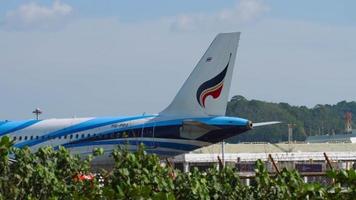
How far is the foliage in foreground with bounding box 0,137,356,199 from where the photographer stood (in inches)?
672

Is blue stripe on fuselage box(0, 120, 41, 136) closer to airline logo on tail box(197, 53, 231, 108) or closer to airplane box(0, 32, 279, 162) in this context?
airplane box(0, 32, 279, 162)

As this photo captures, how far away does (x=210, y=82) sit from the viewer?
45.2 metres

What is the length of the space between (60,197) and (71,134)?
1172 inches

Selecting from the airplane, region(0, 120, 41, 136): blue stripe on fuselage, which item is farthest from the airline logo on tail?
region(0, 120, 41, 136): blue stripe on fuselage

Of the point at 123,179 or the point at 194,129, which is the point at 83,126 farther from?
the point at 123,179

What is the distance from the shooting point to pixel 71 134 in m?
47.3

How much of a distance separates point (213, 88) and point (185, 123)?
8.59 ft

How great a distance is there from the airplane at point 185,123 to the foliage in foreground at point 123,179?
23.5 meters

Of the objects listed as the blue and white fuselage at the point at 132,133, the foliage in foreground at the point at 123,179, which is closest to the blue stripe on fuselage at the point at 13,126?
the blue and white fuselage at the point at 132,133

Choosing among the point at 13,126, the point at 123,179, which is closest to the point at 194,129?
the point at 13,126

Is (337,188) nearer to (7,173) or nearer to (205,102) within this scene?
(7,173)

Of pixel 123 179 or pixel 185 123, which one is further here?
pixel 185 123

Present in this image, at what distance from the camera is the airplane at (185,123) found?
4303cm

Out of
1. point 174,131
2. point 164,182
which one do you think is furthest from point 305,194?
point 174,131
